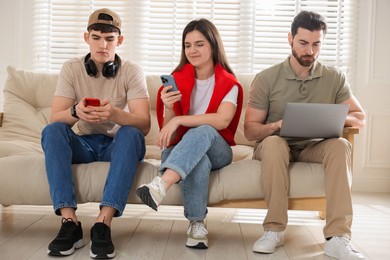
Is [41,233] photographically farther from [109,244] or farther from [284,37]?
[284,37]

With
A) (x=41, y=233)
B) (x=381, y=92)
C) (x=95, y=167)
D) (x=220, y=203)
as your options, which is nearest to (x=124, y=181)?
(x=95, y=167)

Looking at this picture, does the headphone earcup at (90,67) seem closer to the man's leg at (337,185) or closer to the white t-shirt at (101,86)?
the white t-shirt at (101,86)

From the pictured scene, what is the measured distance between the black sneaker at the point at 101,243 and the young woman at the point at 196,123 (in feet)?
0.76

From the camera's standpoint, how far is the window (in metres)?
4.62

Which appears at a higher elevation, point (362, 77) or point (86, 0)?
point (86, 0)

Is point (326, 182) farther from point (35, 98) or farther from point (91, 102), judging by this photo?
point (35, 98)

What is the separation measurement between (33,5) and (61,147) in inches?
97.8

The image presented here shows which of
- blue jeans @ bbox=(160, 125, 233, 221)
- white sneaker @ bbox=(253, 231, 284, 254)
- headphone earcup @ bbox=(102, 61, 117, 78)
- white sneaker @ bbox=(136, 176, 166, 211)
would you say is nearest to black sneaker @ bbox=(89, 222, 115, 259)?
white sneaker @ bbox=(136, 176, 166, 211)

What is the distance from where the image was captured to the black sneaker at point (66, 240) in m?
2.36

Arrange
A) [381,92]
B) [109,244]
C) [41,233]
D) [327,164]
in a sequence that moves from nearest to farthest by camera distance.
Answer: [109,244] < [327,164] < [41,233] < [381,92]

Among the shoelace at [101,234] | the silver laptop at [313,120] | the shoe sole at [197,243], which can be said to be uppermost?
the silver laptop at [313,120]

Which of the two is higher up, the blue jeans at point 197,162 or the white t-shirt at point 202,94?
the white t-shirt at point 202,94

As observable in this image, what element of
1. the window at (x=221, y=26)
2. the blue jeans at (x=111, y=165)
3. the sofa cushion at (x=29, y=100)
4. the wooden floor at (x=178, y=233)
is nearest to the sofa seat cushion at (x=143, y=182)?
the blue jeans at (x=111, y=165)

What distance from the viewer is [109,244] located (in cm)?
237
